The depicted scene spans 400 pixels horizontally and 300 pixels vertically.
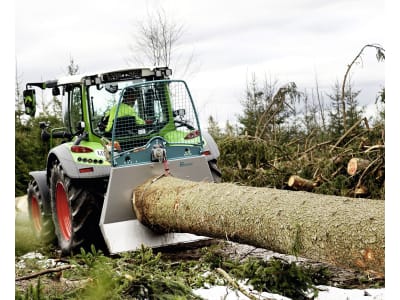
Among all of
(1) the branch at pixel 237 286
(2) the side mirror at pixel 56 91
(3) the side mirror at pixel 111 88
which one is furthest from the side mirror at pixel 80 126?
(1) the branch at pixel 237 286

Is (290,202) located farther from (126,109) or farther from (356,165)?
(356,165)

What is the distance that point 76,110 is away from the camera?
293 inches

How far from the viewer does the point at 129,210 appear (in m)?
6.56

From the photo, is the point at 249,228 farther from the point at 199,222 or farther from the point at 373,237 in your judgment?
the point at 373,237

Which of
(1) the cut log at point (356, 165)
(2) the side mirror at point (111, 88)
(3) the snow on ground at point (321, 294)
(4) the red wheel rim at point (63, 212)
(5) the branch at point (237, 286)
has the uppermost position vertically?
(2) the side mirror at point (111, 88)

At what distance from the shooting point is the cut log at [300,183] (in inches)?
332

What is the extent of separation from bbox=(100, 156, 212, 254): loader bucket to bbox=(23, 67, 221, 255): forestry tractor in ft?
0.03

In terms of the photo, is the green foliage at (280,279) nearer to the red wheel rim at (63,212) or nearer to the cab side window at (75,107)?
the red wheel rim at (63,212)

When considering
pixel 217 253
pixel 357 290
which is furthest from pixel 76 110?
pixel 357 290

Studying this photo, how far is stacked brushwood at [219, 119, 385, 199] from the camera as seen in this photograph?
7.97 metres

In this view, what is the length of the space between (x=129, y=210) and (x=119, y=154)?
0.61m

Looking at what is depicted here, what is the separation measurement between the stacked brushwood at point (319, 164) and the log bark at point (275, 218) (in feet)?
8.96

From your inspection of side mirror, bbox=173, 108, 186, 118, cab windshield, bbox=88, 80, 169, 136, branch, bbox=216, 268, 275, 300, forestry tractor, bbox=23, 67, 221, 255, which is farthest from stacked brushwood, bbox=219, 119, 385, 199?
branch, bbox=216, 268, 275, 300

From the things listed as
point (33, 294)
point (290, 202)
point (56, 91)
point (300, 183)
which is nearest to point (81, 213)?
point (56, 91)
